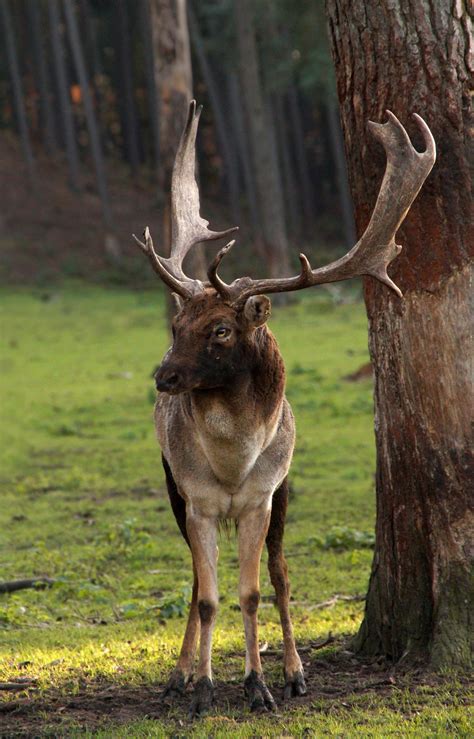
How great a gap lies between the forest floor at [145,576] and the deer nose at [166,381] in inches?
62.8

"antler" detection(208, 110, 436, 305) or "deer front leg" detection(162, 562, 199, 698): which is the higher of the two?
"antler" detection(208, 110, 436, 305)

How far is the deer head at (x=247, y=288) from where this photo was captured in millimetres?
5387

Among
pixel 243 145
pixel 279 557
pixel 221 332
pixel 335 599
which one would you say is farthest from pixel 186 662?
pixel 243 145

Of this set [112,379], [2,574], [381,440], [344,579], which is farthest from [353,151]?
[112,379]

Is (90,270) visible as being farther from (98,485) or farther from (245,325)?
(245,325)

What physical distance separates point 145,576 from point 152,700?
288cm

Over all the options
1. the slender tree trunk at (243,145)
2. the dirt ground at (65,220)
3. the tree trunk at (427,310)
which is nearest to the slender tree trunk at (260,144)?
the slender tree trunk at (243,145)

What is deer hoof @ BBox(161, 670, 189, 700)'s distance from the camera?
5.85 metres

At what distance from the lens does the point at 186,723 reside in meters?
5.35

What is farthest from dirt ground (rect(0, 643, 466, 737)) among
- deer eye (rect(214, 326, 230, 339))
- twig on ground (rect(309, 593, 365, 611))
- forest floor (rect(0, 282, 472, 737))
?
deer eye (rect(214, 326, 230, 339))

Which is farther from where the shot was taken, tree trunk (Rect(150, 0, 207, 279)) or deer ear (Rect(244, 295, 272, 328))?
tree trunk (Rect(150, 0, 207, 279))

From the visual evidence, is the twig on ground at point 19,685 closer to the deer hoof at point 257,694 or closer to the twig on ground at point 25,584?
the deer hoof at point 257,694

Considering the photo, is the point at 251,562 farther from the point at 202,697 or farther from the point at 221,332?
the point at 221,332

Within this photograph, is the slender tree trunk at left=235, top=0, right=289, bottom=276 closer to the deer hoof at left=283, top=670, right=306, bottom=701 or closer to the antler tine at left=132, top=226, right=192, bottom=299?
the antler tine at left=132, top=226, right=192, bottom=299
